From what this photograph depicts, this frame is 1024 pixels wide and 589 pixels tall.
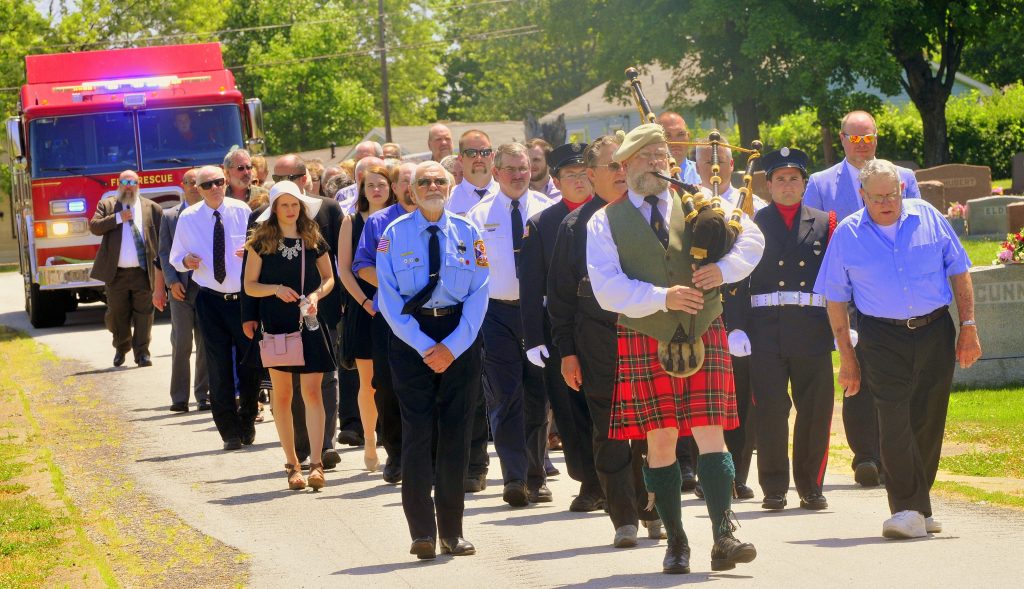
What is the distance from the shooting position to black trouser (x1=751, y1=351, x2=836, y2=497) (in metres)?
8.94

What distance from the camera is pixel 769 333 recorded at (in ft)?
30.1

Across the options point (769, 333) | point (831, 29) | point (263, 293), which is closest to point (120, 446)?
A: point (263, 293)

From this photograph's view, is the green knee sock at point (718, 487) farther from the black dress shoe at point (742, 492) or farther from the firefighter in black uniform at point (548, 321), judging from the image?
the black dress shoe at point (742, 492)

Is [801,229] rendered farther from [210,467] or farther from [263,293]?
[210,467]

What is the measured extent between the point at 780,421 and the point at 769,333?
510mm

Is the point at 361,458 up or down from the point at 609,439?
down

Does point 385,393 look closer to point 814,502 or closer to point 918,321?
point 814,502

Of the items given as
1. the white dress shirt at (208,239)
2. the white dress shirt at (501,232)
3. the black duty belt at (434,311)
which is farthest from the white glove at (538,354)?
the white dress shirt at (208,239)

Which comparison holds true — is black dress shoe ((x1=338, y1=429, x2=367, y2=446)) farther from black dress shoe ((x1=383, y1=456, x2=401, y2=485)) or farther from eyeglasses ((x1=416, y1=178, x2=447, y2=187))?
eyeglasses ((x1=416, y1=178, x2=447, y2=187))

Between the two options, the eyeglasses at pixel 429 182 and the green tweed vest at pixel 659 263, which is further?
the eyeglasses at pixel 429 182

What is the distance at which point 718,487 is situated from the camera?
274 inches

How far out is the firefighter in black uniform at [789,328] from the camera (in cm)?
909

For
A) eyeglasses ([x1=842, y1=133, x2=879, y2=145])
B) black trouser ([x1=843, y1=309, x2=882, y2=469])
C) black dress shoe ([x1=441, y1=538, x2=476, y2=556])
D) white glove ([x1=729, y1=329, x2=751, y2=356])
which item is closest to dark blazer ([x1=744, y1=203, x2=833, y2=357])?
white glove ([x1=729, y1=329, x2=751, y2=356])

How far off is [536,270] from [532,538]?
1.45 meters
